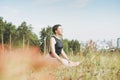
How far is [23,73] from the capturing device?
Result: 2346 mm

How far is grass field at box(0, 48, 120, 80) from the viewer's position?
7.30 ft

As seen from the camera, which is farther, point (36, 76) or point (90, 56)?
point (90, 56)

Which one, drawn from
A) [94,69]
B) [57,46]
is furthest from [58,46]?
[94,69]

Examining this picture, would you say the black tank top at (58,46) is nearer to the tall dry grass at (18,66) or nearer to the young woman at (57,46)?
the young woman at (57,46)

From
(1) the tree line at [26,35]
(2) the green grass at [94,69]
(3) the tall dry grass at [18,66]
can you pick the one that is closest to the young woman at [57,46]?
(2) the green grass at [94,69]

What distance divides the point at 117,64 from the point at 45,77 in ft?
5.17

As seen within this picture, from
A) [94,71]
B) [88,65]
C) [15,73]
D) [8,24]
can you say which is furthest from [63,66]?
[8,24]

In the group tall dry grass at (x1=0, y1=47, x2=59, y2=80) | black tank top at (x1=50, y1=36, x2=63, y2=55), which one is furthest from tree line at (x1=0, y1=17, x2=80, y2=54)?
tall dry grass at (x1=0, y1=47, x2=59, y2=80)

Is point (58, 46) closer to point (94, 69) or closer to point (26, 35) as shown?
point (94, 69)

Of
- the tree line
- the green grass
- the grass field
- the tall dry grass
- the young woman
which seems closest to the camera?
the tall dry grass

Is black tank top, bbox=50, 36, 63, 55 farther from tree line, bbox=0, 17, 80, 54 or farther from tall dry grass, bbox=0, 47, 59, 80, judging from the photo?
tree line, bbox=0, 17, 80, 54

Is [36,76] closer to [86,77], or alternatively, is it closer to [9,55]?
[9,55]

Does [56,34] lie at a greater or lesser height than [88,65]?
greater

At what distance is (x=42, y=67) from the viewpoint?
3141 millimetres
